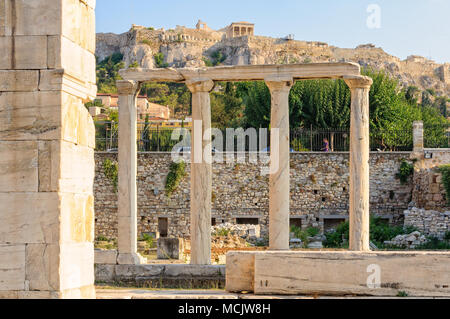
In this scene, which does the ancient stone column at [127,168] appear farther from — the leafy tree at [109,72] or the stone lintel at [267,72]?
the leafy tree at [109,72]

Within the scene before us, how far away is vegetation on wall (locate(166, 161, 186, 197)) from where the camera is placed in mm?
30141

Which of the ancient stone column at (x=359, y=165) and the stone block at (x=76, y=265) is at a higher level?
the ancient stone column at (x=359, y=165)

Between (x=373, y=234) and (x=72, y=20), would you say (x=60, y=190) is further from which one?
(x=373, y=234)

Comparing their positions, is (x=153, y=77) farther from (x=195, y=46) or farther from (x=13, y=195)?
(x=195, y=46)

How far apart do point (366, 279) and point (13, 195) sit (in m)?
5.68

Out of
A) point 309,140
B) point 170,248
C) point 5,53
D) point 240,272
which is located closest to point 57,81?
point 5,53

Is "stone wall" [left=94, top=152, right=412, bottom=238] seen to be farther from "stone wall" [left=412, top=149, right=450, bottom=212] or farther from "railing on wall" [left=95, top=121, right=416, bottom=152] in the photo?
"railing on wall" [left=95, top=121, right=416, bottom=152]

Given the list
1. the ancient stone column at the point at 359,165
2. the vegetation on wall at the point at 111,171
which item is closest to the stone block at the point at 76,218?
the ancient stone column at the point at 359,165

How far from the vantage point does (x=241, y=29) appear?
417 ft

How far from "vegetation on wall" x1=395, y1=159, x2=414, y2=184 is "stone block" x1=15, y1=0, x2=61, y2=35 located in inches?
A: 942

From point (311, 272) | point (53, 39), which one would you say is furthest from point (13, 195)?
point (311, 272)

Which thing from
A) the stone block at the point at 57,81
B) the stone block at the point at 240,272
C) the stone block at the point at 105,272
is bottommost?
the stone block at the point at 105,272

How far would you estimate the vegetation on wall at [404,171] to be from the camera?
29.9m

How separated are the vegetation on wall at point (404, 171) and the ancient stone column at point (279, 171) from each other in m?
13.9
